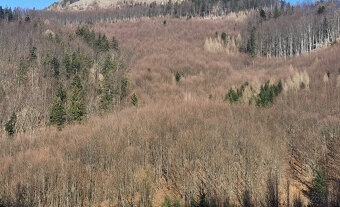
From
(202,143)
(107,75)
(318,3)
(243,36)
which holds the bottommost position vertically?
(202,143)

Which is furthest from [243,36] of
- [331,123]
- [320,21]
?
[331,123]

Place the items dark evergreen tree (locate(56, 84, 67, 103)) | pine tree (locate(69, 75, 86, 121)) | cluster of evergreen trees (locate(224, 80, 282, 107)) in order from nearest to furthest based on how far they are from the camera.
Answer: cluster of evergreen trees (locate(224, 80, 282, 107)) → pine tree (locate(69, 75, 86, 121)) → dark evergreen tree (locate(56, 84, 67, 103))

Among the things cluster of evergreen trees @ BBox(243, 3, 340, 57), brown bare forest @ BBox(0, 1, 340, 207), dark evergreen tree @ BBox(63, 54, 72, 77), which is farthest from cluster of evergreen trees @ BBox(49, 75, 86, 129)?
cluster of evergreen trees @ BBox(243, 3, 340, 57)

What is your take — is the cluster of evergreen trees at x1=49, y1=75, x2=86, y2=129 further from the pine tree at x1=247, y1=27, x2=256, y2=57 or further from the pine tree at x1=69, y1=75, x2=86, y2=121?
the pine tree at x1=247, y1=27, x2=256, y2=57

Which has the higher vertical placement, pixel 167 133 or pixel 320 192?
pixel 167 133

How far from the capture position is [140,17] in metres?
141

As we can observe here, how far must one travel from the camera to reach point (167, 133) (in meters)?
28.6

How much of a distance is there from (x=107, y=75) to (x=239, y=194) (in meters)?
43.2

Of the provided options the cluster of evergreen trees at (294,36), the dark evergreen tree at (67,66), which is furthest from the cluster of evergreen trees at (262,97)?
the cluster of evergreen trees at (294,36)

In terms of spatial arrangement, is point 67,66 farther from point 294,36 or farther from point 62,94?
point 294,36

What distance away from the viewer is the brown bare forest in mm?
21125

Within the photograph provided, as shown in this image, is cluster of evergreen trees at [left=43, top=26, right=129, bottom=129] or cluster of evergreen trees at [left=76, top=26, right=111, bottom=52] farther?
cluster of evergreen trees at [left=76, top=26, right=111, bottom=52]

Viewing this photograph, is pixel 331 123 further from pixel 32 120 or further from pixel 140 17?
pixel 140 17

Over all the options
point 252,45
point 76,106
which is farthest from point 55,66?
point 252,45
